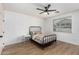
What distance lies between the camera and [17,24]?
302 centimetres

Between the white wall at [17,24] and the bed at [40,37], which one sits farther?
the bed at [40,37]

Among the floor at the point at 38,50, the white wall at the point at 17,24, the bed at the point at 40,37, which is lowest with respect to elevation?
the floor at the point at 38,50

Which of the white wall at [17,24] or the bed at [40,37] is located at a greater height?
→ the white wall at [17,24]

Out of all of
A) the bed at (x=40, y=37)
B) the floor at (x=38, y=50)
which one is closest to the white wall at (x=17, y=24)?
the bed at (x=40, y=37)

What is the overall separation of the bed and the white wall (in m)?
0.24

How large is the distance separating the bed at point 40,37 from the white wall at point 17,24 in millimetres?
237

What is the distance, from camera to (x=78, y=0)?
93cm

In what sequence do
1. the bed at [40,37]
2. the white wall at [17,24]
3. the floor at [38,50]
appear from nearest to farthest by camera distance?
the floor at [38,50]
the white wall at [17,24]
the bed at [40,37]

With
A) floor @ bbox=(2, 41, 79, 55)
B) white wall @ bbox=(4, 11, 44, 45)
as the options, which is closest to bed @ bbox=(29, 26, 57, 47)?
white wall @ bbox=(4, 11, 44, 45)

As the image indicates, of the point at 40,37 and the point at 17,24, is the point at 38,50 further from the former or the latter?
the point at 17,24

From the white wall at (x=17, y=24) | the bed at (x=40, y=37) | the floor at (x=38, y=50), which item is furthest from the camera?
the bed at (x=40, y=37)

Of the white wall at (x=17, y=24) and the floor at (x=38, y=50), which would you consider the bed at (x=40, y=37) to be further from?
the floor at (x=38, y=50)

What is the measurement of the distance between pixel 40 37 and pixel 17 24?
49.8 inches

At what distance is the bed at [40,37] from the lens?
2.76 metres
